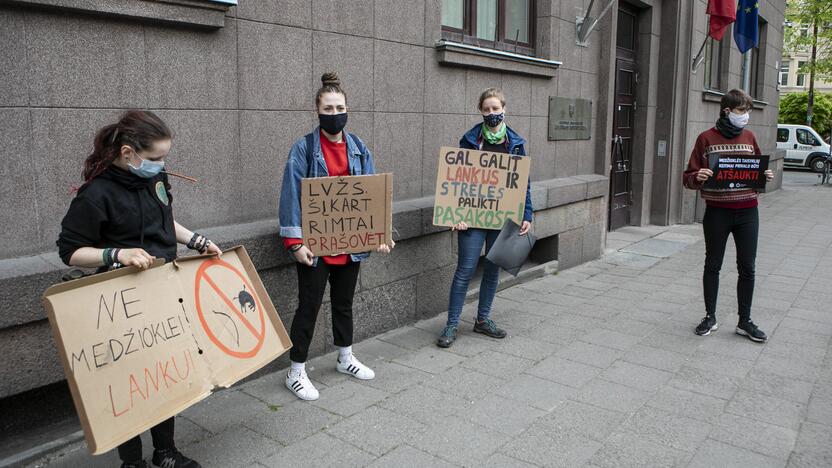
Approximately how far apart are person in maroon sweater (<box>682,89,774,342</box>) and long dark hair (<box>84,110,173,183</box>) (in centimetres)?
407

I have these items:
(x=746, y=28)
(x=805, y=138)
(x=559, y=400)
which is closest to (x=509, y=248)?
(x=559, y=400)

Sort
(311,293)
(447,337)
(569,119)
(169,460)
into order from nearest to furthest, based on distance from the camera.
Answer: (169,460), (311,293), (447,337), (569,119)

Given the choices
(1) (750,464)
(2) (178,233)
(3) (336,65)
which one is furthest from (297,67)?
(1) (750,464)

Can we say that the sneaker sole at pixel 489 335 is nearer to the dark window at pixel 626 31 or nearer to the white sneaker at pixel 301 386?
the white sneaker at pixel 301 386

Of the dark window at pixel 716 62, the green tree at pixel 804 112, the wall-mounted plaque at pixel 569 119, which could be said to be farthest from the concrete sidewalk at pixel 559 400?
the green tree at pixel 804 112

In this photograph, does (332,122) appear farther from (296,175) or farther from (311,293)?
(311,293)

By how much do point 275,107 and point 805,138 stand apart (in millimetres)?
28008

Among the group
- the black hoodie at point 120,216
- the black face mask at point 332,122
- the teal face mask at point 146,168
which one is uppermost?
the black face mask at point 332,122

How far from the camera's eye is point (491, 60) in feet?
21.1

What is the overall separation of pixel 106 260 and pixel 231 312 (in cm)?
73

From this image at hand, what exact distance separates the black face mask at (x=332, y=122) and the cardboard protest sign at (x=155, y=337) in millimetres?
957

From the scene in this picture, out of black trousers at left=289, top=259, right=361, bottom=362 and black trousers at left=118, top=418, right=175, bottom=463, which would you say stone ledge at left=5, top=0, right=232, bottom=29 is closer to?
black trousers at left=289, top=259, right=361, bottom=362

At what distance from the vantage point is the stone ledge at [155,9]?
3321 millimetres

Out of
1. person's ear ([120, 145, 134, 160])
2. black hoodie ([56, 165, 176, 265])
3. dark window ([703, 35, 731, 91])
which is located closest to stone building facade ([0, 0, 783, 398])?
black hoodie ([56, 165, 176, 265])
